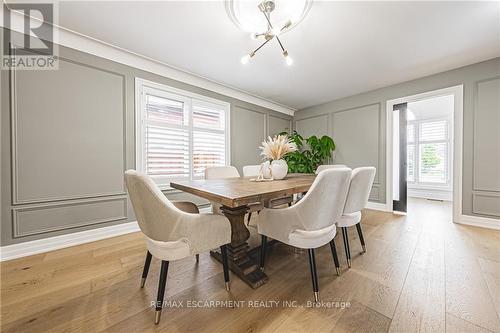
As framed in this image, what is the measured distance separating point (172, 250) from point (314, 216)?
0.90 meters

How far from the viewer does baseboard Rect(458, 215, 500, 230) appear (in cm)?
259

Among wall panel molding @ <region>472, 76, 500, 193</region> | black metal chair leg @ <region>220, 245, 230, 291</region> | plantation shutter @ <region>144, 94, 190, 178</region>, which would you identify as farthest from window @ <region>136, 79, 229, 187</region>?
wall panel molding @ <region>472, 76, 500, 193</region>

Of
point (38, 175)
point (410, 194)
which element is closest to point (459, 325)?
point (38, 175)

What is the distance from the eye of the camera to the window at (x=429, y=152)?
4.72 m

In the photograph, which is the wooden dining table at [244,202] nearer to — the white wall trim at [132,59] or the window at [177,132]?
the window at [177,132]

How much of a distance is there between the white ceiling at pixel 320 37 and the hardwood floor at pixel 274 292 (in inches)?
93.0

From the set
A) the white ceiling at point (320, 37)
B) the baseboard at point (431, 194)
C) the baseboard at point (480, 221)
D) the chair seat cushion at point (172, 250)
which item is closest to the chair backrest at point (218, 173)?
the chair seat cushion at point (172, 250)

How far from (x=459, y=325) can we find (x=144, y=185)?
1.94 metres

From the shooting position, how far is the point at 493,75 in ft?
8.51

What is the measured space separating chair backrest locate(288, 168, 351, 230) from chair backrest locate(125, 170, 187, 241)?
2.53ft

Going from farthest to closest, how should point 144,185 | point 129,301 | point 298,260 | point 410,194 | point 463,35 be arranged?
point 410,194
point 463,35
point 298,260
point 129,301
point 144,185

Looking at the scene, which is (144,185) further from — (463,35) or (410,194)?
(410,194)

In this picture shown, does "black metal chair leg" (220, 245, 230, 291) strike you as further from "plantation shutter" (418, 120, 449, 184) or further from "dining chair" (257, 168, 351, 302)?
"plantation shutter" (418, 120, 449, 184)

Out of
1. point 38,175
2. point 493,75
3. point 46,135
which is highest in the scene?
point 493,75
